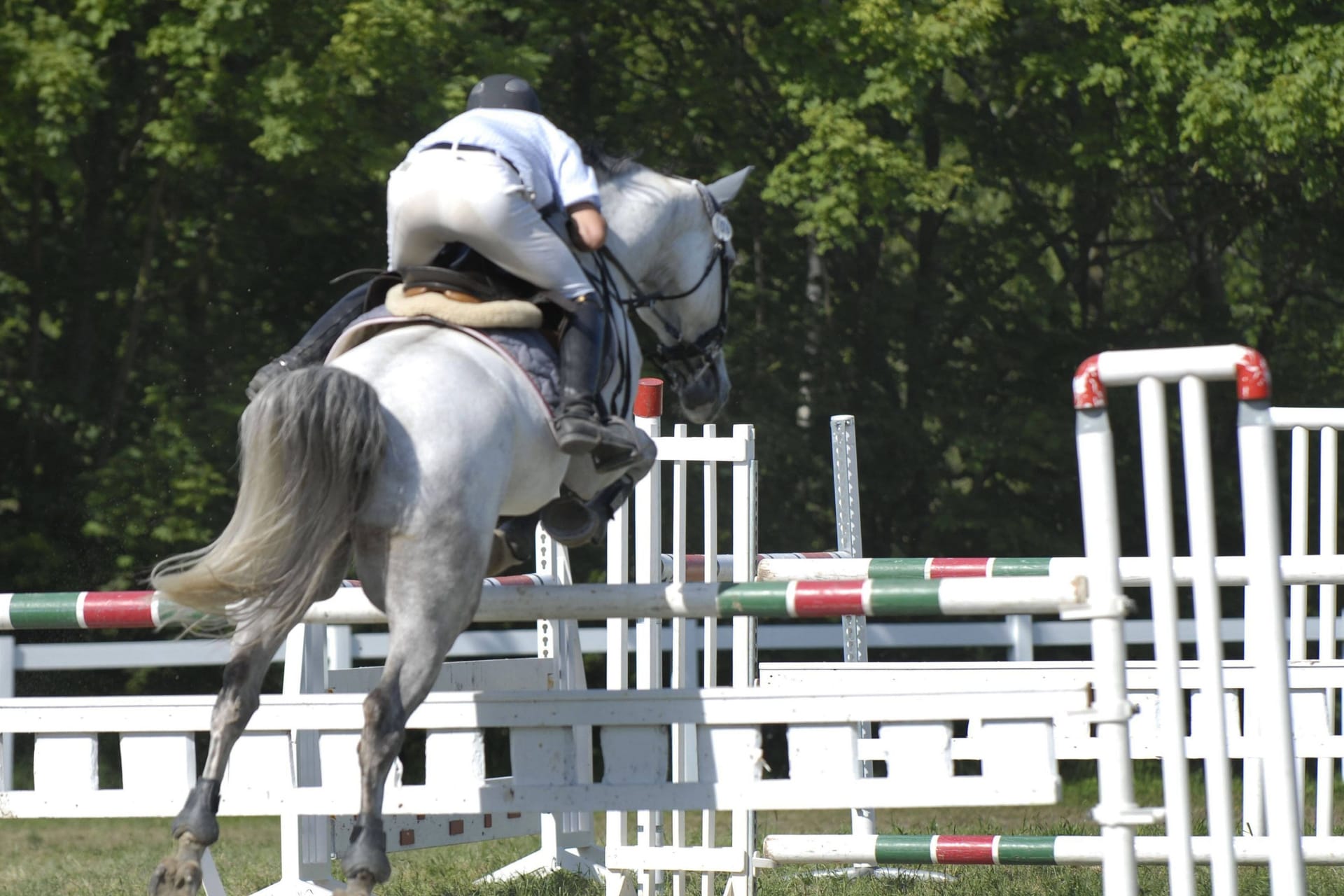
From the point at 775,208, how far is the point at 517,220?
10.5 m

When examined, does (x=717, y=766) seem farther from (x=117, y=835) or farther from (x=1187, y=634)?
(x=1187, y=634)

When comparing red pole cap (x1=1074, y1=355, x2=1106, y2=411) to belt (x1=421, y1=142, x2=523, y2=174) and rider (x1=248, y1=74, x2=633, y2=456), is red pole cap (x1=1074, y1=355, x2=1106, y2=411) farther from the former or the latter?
belt (x1=421, y1=142, x2=523, y2=174)

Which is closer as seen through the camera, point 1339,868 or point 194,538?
point 1339,868

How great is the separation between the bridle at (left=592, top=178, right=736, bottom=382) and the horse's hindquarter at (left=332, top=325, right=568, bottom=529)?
0.77 m

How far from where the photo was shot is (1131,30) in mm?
12008

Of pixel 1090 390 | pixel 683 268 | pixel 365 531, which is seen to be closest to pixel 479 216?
pixel 365 531

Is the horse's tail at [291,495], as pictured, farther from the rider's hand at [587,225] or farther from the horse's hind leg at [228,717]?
the rider's hand at [587,225]

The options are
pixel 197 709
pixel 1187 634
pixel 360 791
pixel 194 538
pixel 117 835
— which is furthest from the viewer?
pixel 194 538

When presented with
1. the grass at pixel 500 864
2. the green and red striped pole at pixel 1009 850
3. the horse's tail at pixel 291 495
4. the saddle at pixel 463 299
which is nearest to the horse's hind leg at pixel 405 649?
the horse's tail at pixel 291 495

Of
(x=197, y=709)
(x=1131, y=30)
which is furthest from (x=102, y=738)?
(x=197, y=709)

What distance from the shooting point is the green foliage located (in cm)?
1127

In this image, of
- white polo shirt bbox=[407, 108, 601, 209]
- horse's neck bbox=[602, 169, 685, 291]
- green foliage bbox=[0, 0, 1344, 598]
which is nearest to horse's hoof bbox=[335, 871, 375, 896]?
white polo shirt bbox=[407, 108, 601, 209]

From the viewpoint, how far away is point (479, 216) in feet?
12.8

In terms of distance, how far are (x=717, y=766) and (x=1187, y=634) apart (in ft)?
27.6
